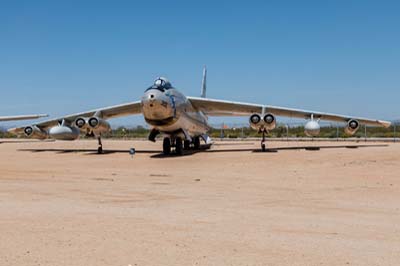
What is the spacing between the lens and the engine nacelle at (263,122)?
3050cm

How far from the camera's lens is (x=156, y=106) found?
2606 cm

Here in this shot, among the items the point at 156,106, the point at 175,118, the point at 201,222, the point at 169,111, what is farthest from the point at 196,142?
the point at 201,222

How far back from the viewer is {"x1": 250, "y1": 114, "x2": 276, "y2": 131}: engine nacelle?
100 ft

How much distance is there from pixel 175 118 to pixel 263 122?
18.6 ft

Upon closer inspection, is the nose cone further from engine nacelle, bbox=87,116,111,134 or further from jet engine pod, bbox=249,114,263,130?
engine nacelle, bbox=87,116,111,134

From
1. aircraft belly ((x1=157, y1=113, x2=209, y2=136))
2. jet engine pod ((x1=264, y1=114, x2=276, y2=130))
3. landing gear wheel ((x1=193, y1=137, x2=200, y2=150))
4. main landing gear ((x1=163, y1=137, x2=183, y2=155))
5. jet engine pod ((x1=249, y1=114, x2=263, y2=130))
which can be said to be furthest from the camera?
landing gear wheel ((x1=193, y1=137, x2=200, y2=150))

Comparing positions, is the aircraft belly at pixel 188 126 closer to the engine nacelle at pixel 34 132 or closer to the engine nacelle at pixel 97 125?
the engine nacelle at pixel 97 125

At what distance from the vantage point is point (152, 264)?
529cm

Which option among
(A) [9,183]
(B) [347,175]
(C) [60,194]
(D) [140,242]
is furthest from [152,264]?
(B) [347,175]

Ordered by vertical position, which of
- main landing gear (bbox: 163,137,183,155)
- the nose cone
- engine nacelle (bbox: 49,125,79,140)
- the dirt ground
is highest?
the nose cone

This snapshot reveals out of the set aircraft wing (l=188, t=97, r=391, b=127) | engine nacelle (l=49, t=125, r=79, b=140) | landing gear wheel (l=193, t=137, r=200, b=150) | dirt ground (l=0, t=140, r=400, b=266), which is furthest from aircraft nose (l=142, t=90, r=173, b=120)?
dirt ground (l=0, t=140, r=400, b=266)

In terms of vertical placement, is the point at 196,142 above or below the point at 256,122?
below

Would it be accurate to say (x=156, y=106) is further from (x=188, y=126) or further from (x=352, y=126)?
(x=352, y=126)

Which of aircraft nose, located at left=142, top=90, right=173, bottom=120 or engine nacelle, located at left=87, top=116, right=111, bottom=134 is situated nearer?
aircraft nose, located at left=142, top=90, right=173, bottom=120
